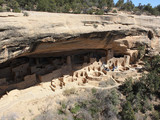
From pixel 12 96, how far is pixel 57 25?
17.2 feet

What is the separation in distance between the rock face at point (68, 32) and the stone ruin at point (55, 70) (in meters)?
1.51

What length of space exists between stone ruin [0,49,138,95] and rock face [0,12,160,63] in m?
1.51

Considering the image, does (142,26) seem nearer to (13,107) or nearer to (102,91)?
(102,91)

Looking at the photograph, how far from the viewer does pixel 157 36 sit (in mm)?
12492

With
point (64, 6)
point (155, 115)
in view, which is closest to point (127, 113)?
point (155, 115)

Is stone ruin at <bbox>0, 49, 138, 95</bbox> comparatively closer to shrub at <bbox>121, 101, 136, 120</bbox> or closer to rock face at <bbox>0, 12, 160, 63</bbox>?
rock face at <bbox>0, 12, 160, 63</bbox>

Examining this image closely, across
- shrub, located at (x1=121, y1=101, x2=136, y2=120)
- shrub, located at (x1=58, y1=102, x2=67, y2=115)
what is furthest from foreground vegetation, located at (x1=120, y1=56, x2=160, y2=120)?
shrub, located at (x1=58, y1=102, x2=67, y2=115)

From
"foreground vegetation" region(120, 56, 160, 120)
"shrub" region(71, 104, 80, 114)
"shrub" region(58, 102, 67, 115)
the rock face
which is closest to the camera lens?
the rock face

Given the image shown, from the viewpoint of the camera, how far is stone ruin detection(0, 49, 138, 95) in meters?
9.19

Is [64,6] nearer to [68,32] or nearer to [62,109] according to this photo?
[68,32]

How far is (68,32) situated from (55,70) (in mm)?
3853

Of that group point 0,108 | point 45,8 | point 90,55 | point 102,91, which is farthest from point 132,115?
point 45,8

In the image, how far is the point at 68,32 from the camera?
743 centimetres

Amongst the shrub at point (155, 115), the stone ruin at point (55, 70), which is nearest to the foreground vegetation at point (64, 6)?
the stone ruin at point (55, 70)
